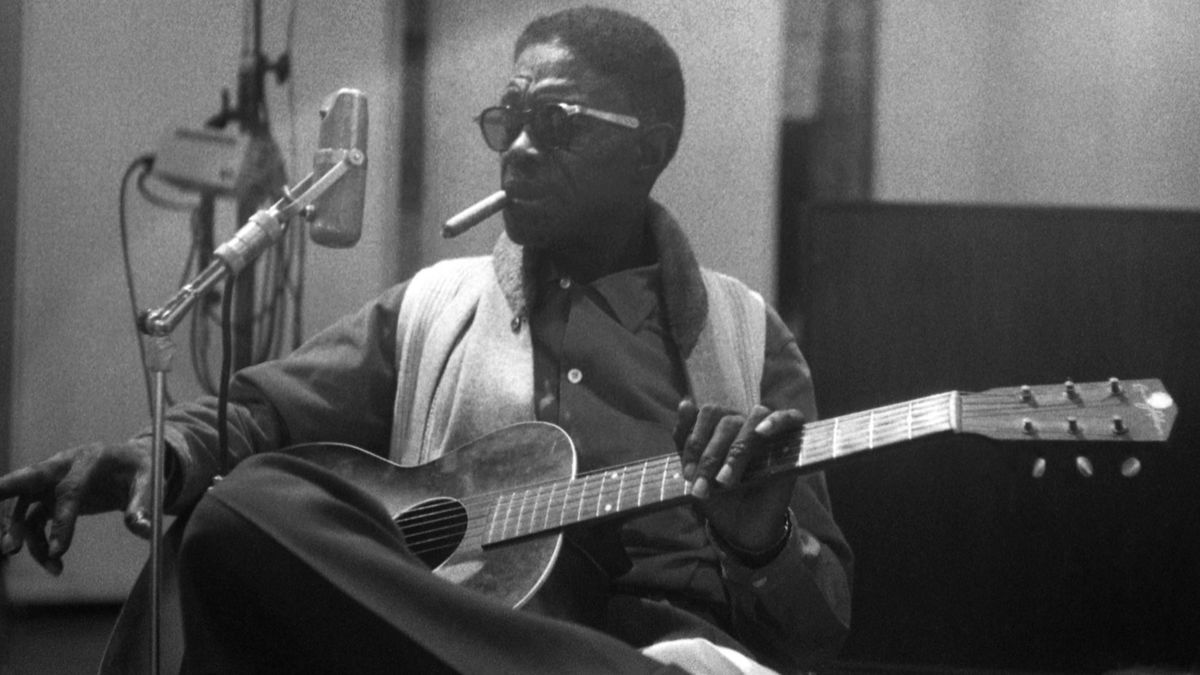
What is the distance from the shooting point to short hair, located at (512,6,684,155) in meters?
1.95

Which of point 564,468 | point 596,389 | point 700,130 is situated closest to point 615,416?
point 596,389

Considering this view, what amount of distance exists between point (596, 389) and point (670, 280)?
0.57 feet

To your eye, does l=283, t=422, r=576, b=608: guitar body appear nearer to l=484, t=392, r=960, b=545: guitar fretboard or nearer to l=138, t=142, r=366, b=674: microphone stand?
l=484, t=392, r=960, b=545: guitar fretboard

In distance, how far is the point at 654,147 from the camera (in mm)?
2018

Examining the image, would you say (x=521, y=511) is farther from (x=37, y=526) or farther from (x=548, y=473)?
(x=37, y=526)

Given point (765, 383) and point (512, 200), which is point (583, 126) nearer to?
point (512, 200)

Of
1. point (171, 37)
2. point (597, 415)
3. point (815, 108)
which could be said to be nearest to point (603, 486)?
point (597, 415)

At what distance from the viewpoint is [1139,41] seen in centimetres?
290

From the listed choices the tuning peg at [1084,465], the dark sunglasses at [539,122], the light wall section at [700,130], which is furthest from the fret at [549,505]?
the light wall section at [700,130]

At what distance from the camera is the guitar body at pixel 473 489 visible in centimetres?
164

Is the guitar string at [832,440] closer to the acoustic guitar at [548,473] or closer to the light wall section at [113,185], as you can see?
the acoustic guitar at [548,473]

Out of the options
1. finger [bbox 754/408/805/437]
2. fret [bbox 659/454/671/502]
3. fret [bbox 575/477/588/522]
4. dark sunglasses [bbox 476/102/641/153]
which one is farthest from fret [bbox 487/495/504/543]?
dark sunglasses [bbox 476/102/641/153]

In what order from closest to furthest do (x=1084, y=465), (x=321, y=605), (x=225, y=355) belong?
(x=321, y=605) → (x=1084, y=465) → (x=225, y=355)

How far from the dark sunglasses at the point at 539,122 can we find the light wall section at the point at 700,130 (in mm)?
1019
